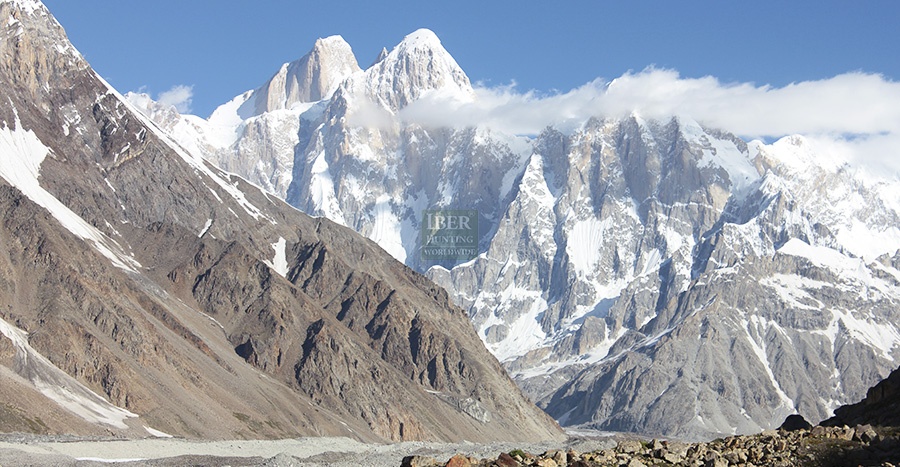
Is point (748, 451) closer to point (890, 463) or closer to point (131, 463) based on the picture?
point (890, 463)

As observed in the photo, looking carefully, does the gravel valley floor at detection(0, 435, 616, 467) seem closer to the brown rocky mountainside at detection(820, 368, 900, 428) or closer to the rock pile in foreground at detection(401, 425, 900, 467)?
the brown rocky mountainside at detection(820, 368, 900, 428)

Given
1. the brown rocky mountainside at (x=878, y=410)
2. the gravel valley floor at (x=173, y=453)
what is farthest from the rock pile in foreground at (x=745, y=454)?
the gravel valley floor at (x=173, y=453)

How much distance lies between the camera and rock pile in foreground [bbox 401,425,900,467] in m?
51.1

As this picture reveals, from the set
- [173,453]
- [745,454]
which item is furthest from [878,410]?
[173,453]

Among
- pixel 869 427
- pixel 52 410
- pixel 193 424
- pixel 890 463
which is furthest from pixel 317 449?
pixel 890 463

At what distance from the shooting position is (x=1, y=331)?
182 m

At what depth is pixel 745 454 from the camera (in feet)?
183

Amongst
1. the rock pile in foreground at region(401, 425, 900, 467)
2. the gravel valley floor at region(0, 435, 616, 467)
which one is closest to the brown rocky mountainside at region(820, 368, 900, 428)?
the rock pile in foreground at region(401, 425, 900, 467)

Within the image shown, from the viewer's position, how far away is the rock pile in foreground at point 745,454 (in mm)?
51125

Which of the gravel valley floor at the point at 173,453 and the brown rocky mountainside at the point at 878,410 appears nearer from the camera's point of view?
the brown rocky mountainside at the point at 878,410

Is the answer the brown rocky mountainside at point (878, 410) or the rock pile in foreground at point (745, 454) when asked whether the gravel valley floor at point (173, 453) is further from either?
the rock pile in foreground at point (745, 454)

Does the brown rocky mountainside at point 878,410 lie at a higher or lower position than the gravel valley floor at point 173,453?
higher

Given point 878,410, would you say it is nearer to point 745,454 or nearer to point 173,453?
point 745,454

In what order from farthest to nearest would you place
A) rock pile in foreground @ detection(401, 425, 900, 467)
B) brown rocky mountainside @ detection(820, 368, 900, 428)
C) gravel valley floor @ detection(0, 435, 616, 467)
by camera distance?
gravel valley floor @ detection(0, 435, 616, 467) → brown rocky mountainside @ detection(820, 368, 900, 428) → rock pile in foreground @ detection(401, 425, 900, 467)
